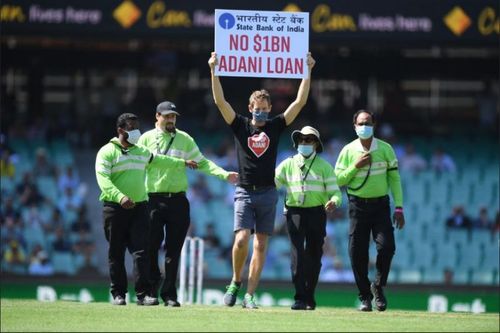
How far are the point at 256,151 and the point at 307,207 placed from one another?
39.6 inches

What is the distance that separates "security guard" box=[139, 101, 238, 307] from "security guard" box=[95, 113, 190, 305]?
15 cm

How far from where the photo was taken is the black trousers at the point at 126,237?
15.2 meters

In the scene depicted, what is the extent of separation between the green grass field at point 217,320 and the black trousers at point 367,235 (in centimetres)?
52

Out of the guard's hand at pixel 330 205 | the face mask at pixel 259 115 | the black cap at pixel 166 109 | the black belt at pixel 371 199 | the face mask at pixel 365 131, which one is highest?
the black cap at pixel 166 109

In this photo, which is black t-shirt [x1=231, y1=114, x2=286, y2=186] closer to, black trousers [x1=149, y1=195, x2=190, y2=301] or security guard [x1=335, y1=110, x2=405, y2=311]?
black trousers [x1=149, y1=195, x2=190, y2=301]

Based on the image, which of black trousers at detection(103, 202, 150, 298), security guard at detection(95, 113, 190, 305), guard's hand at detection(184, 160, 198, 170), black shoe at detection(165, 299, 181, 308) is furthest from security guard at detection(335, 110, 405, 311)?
black trousers at detection(103, 202, 150, 298)

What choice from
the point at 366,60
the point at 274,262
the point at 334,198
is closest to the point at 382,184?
the point at 334,198

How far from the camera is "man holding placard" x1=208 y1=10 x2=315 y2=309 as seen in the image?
1491cm

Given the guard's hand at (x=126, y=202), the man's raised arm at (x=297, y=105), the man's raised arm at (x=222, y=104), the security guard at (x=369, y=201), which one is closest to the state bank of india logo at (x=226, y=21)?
the man's raised arm at (x=222, y=104)

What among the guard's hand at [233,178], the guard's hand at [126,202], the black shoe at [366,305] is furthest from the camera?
the black shoe at [366,305]

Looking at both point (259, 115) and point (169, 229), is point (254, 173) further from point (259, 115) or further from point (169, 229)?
point (169, 229)

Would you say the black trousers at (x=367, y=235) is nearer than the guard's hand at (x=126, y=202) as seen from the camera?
No

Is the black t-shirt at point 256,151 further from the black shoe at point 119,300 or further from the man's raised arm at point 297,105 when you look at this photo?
the black shoe at point 119,300

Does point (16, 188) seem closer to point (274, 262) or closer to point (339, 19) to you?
point (274, 262)
